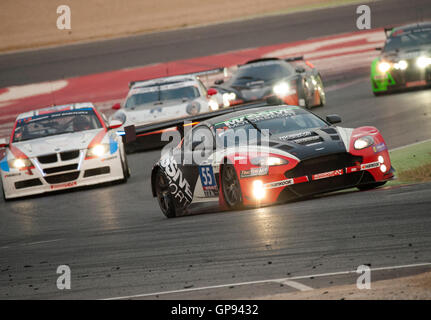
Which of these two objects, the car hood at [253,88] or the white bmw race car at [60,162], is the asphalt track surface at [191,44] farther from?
the white bmw race car at [60,162]

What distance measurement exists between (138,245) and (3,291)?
1.97 m

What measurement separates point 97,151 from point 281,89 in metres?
6.87

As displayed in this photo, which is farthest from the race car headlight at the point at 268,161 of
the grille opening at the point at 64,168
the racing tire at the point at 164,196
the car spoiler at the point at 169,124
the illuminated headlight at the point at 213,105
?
the illuminated headlight at the point at 213,105

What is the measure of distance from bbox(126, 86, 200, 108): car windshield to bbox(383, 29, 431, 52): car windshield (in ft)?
16.8

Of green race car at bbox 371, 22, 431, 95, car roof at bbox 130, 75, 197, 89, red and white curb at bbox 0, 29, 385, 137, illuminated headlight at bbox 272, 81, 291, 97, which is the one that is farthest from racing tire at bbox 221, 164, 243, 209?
red and white curb at bbox 0, 29, 385, 137

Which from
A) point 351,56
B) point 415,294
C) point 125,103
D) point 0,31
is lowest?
point 415,294

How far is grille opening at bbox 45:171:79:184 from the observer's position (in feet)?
51.5

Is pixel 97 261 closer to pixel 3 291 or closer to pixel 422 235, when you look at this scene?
pixel 3 291

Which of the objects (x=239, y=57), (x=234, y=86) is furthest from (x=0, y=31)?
(x=234, y=86)

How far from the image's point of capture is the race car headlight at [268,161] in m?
10.2

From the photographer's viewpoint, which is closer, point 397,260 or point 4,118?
point 397,260

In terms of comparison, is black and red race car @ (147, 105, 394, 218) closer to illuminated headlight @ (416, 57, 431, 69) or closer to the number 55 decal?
the number 55 decal

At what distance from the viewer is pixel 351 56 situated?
3488 cm

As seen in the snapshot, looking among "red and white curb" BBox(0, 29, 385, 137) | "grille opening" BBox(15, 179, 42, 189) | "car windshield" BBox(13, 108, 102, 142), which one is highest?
"red and white curb" BBox(0, 29, 385, 137)
